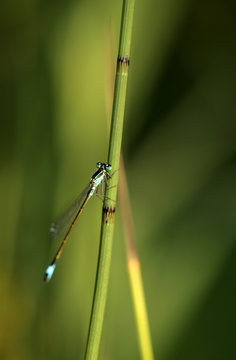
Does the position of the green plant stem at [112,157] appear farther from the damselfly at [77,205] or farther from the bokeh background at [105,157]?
the damselfly at [77,205]

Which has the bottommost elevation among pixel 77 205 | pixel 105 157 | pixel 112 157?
pixel 112 157

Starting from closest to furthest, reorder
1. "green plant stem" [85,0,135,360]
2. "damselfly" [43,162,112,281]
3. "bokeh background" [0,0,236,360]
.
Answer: "green plant stem" [85,0,135,360]
"bokeh background" [0,0,236,360]
"damselfly" [43,162,112,281]

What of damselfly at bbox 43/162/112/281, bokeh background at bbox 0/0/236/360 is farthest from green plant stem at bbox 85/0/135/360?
damselfly at bbox 43/162/112/281

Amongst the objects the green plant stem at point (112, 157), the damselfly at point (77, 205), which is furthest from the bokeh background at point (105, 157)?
the green plant stem at point (112, 157)

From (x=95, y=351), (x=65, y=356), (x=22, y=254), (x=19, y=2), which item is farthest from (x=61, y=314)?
(x=19, y=2)

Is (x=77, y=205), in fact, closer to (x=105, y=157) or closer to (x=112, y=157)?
(x=105, y=157)

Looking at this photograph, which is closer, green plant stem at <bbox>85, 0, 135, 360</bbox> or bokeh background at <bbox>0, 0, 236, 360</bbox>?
green plant stem at <bbox>85, 0, 135, 360</bbox>

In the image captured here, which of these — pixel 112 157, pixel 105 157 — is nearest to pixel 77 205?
pixel 105 157

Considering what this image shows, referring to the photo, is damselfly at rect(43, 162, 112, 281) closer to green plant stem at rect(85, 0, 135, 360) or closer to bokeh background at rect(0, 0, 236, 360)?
bokeh background at rect(0, 0, 236, 360)
